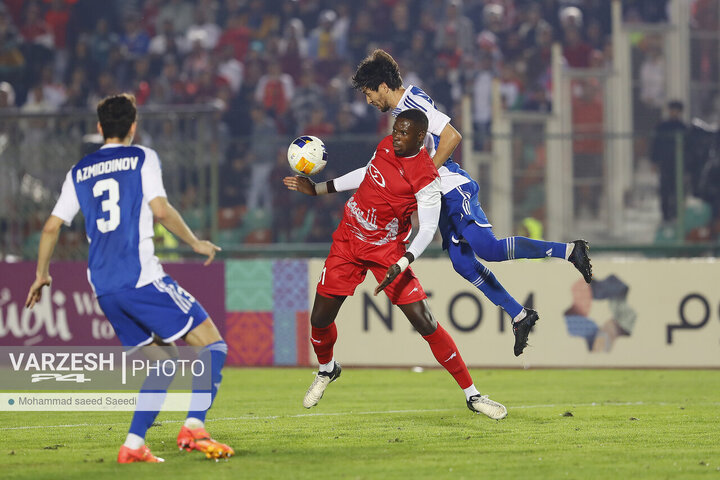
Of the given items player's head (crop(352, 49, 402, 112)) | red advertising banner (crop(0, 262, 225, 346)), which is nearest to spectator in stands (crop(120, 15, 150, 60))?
red advertising banner (crop(0, 262, 225, 346))

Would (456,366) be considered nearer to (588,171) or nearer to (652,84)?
(588,171)

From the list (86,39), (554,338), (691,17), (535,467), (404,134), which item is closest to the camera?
(535,467)

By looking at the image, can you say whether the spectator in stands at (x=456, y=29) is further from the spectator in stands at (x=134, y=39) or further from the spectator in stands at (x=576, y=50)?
the spectator in stands at (x=134, y=39)

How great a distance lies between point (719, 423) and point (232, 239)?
678 centimetres

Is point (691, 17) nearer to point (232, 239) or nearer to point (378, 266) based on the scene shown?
point (232, 239)

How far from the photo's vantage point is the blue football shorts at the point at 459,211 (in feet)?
26.8

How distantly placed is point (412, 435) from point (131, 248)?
2.33 m

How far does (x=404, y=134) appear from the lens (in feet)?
24.4

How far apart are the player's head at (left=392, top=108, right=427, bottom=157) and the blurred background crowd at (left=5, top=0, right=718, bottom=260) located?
7852 millimetres

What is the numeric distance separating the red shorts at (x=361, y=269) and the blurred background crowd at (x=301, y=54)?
7.67m

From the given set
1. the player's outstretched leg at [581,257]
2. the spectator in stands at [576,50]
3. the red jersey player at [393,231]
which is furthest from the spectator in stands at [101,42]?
the player's outstretched leg at [581,257]

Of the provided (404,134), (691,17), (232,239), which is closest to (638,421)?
(404,134)
